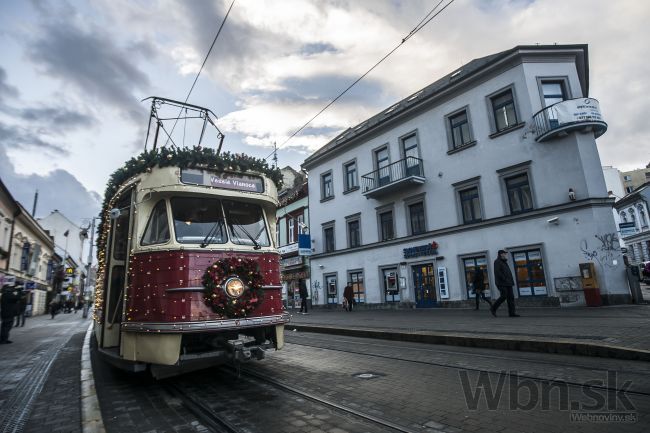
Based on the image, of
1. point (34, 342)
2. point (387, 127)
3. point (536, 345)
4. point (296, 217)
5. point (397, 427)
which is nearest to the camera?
point (397, 427)

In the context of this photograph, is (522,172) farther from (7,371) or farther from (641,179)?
(641,179)

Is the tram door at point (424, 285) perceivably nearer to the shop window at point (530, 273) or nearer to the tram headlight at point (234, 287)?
the shop window at point (530, 273)

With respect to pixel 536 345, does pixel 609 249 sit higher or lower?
higher

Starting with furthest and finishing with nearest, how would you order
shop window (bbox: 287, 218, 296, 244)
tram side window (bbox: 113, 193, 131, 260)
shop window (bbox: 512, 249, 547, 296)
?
shop window (bbox: 287, 218, 296, 244) < shop window (bbox: 512, 249, 547, 296) < tram side window (bbox: 113, 193, 131, 260)

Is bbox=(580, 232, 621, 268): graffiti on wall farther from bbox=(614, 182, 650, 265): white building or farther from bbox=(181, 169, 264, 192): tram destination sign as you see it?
bbox=(614, 182, 650, 265): white building

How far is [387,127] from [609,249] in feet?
41.8

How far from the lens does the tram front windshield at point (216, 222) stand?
5.30 meters

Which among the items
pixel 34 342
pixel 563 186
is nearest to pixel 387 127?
pixel 563 186

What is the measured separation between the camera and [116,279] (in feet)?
20.0

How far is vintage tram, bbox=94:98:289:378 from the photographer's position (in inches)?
188

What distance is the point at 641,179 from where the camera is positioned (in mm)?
68750

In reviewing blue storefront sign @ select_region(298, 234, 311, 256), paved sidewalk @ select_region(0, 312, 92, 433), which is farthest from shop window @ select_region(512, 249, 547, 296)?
paved sidewalk @ select_region(0, 312, 92, 433)

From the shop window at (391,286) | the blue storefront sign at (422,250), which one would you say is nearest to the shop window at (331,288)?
the shop window at (391,286)

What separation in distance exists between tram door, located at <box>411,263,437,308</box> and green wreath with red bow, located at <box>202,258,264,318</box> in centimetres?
1514
